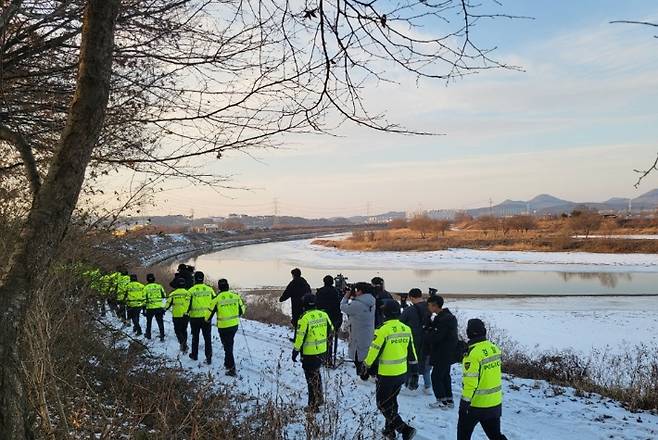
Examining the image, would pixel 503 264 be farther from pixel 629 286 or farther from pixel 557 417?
pixel 557 417

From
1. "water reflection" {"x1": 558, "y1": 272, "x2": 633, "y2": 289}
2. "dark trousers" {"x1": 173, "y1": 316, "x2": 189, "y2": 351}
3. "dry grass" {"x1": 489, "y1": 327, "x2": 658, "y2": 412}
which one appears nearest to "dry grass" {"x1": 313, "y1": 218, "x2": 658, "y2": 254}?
"water reflection" {"x1": 558, "y1": 272, "x2": 633, "y2": 289}

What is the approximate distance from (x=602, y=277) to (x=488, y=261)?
1256cm

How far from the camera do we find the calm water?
30109mm

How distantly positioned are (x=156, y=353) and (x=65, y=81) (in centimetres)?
767

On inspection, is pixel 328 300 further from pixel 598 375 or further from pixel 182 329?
pixel 598 375

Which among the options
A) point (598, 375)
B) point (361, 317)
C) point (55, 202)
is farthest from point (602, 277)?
point (55, 202)

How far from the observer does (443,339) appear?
7883mm

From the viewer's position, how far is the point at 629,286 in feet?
100

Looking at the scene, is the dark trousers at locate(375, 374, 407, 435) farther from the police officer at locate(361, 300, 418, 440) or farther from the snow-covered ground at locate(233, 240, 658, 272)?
the snow-covered ground at locate(233, 240, 658, 272)

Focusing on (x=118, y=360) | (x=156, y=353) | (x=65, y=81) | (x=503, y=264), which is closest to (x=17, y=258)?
(x=65, y=81)

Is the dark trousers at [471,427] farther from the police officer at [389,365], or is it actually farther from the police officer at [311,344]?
the police officer at [311,344]

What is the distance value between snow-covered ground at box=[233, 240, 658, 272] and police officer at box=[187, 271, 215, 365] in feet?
112

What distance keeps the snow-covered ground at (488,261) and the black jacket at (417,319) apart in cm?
3425

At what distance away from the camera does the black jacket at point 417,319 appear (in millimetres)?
8602
